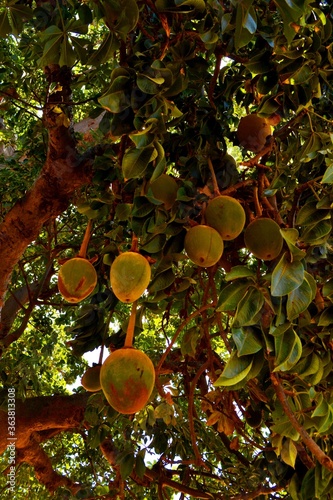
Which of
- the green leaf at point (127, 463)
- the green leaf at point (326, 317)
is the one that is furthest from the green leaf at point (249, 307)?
the green leaf at point (127, 463)

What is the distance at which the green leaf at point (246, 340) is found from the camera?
136 cm

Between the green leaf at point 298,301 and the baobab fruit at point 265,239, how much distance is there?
0.63 ft

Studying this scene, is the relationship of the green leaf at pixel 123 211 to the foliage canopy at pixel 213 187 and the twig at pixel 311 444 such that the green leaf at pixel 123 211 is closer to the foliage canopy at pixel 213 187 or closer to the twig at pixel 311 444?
the foliage canopy at pixel 213 187

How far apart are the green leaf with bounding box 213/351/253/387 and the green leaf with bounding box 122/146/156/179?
1.58ft

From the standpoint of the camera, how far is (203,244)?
1.53 meters

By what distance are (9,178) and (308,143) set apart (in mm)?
2474

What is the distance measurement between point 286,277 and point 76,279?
2.22 ft

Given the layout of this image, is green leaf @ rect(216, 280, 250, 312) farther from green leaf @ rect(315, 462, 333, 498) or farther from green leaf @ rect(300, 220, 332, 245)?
green leaf @ rect(315, 462, 333, 498)

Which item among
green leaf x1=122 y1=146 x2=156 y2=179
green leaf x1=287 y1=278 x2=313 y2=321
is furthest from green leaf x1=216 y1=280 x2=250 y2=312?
green leaf x1=122 y1=146 x2=156 y2=179

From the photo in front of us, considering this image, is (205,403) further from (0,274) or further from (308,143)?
(308,143)

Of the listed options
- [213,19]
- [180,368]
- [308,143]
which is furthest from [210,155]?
[180,368]

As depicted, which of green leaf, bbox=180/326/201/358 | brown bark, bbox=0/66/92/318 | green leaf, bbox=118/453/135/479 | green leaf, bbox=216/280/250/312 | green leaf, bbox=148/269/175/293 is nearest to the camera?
green leaf, bbox=216/280/250/312

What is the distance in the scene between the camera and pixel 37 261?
4613mm

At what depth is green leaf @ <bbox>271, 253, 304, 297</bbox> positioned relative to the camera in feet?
4.20
